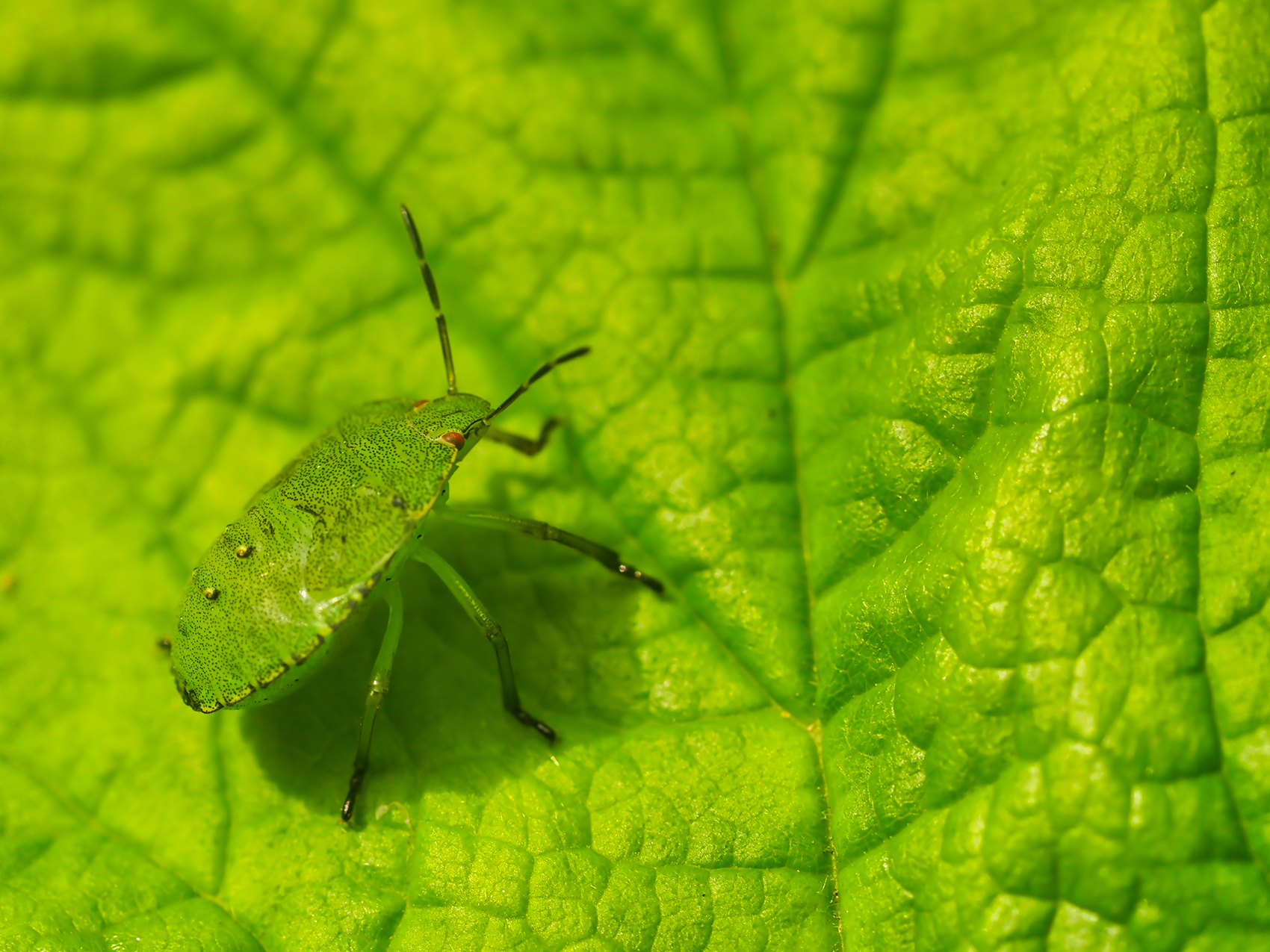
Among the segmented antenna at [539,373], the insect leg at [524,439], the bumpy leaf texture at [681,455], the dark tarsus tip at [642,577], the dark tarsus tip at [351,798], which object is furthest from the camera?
the insect leg at [524,439]

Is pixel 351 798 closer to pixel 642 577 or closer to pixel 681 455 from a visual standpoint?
pixel 642 577

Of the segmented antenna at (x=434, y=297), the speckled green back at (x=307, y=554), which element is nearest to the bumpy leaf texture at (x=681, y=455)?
the segmented antenna at (x=434, y=297)

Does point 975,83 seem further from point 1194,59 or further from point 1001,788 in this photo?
point 1001,788

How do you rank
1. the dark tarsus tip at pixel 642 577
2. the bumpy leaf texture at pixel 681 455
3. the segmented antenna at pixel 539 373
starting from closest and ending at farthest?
the bumpy leaf texture at pixel 681 455
the dark tarsus tip at pixel 642 577
the segmented antenna at pixel 539 373

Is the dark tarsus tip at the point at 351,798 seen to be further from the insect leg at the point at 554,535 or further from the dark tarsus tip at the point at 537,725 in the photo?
the insect leg at the point at 554,535

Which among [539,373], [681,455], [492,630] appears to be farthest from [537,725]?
[539,373]

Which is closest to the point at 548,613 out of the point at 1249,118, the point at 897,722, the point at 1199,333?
the point at 897,722

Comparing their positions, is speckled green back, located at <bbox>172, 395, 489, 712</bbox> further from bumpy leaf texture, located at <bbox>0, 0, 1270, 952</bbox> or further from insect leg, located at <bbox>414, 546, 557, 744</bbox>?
bumpy leaf texture, located at <bbox>0, 0, 1270, 952</bbox>

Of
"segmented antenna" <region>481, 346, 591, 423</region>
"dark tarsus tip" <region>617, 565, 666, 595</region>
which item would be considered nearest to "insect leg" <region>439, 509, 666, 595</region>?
"dark tarsus tip" <region>617, 565, 666, 595</region>
